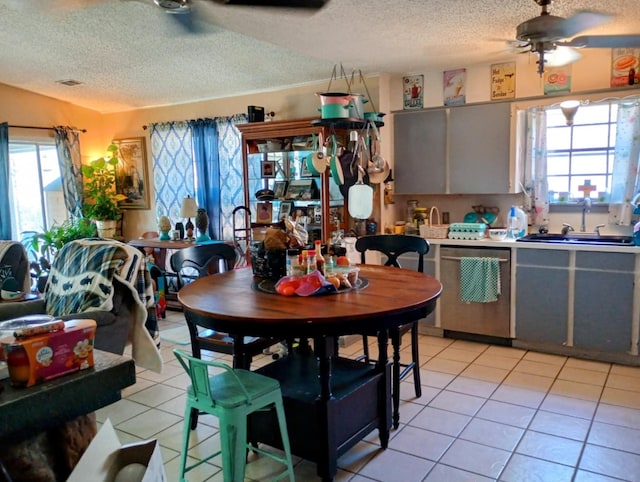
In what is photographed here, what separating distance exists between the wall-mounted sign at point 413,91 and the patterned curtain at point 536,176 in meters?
0.98

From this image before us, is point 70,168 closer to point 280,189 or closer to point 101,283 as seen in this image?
point 280,189

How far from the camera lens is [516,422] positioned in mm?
2869

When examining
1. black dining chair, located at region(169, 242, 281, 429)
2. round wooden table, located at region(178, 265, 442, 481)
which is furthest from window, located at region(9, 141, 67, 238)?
round wooden table, located at region(178, 265, 442, 481)

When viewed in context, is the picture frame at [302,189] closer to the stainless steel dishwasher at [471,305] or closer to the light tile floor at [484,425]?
the stainless steel dishwasher at [471,305]

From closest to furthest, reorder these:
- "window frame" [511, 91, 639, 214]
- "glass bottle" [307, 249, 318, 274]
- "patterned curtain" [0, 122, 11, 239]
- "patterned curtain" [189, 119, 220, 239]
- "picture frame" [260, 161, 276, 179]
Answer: "glass bottle" [307, 249, 318, 274] < "window frame" [511, 91, 639, 214] < "picture frame" [260, 161, 276, 179] < "patterned curtain" [0, 122, 11, 239] < "patterned curtain" [189, 119, 220, 239]

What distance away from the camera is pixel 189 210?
219 inches

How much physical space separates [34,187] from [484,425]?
5.77 metres

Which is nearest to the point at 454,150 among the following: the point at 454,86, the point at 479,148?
the point at 479,148

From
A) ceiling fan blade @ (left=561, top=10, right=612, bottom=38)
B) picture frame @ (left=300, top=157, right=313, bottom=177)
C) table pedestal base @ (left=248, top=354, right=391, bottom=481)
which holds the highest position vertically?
ceiling fan blade @ (left=561, top=10, right=612, bottom=38)

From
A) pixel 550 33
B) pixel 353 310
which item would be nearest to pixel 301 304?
pixel 353 310

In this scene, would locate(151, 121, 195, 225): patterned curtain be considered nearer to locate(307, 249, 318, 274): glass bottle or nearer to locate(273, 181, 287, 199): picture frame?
locate(273, 181, 287, 199): picture frame

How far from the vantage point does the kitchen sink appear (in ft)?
12.5

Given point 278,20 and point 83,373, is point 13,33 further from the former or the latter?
point 83,373

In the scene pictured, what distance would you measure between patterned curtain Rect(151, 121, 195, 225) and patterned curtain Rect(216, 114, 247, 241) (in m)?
0.46
